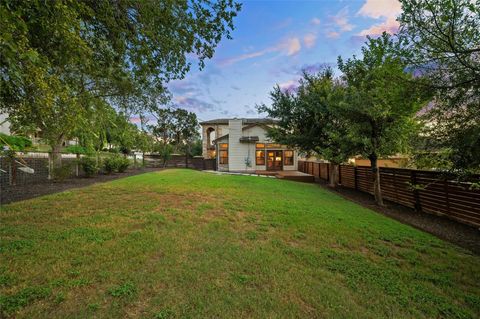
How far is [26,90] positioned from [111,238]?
2697mm

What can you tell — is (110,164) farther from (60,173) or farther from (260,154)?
(260,154)

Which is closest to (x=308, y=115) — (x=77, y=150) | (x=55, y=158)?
(x=55, y=158)

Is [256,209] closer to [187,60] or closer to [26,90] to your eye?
[187,60]

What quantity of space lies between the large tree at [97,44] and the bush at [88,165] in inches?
333

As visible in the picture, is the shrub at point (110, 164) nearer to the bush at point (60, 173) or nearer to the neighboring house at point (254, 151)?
the bush at point (60, 173)

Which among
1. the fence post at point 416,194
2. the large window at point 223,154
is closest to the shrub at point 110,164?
the large window at point 223,154

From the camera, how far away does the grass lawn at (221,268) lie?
2.23 meters

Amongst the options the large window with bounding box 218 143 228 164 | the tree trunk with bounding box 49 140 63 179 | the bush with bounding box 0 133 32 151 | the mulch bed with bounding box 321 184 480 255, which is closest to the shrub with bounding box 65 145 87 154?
the tree trunk with bounding box 49 140 63 179

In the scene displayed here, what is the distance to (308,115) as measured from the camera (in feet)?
→ 47.3

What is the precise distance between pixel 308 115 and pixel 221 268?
13274 mm

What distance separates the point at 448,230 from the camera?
224 inches

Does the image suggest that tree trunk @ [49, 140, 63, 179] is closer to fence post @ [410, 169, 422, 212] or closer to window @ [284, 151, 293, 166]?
fence post @ [410, 169, 422, 212]

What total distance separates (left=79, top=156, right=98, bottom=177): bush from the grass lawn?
8.43 meters

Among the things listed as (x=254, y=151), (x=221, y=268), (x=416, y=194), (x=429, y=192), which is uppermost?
(x=254, y=151)
